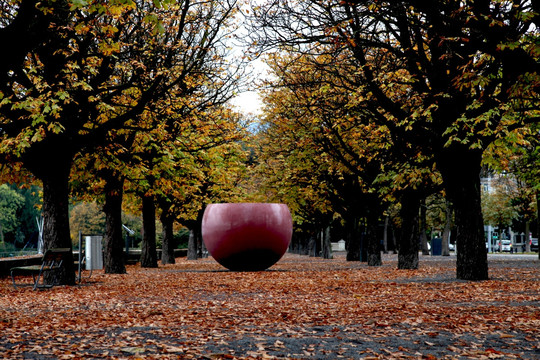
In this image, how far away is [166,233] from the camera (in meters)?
34.8

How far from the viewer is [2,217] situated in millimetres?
72875

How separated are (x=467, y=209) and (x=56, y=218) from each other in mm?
10627

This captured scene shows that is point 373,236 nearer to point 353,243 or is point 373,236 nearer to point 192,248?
point 353,243

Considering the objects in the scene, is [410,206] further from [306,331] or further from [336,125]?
[306,331]

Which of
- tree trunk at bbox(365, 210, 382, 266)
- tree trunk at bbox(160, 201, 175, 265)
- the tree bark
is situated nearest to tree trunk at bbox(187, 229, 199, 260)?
tree trunk at bbox(160, 201, 175, 265)

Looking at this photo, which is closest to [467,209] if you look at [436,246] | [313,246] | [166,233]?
[166,233]

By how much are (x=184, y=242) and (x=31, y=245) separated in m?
29.2

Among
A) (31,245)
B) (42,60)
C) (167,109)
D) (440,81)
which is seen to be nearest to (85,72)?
(42,60)

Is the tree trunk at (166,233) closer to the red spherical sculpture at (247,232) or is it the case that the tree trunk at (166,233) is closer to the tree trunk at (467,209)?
the red spherical sculpture at (247,232)

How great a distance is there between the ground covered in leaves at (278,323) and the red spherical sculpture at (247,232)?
8366 millimetres

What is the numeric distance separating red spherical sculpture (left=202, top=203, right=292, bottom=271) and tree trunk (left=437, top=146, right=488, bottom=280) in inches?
330

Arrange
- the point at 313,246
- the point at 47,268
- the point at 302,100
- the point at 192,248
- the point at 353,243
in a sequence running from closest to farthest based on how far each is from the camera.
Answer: the point at 47,268 → the point at 302,100 → the point at 353,243 → the point at 192,248 → the point at 313,246

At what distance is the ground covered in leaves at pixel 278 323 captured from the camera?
6531 millimetres

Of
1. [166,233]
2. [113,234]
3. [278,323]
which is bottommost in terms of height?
[278,323]
